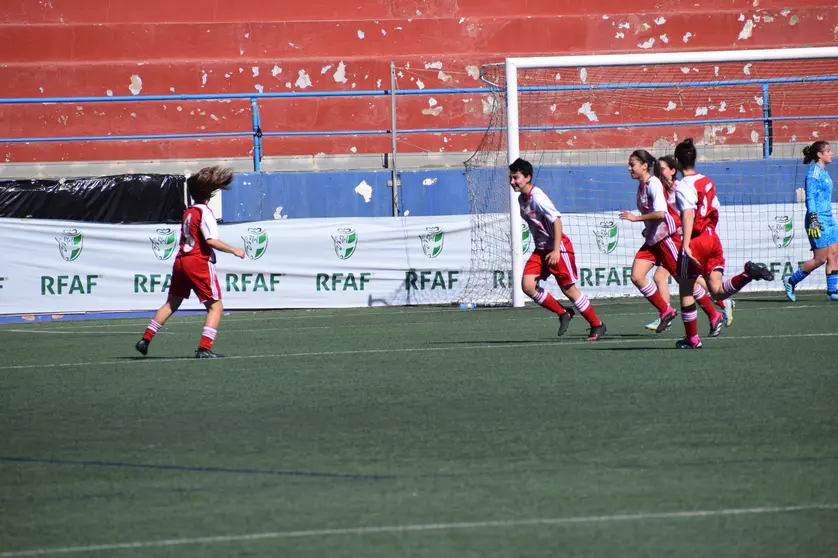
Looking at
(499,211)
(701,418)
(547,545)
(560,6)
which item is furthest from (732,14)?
(547,545)

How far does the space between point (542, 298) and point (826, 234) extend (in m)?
4.73

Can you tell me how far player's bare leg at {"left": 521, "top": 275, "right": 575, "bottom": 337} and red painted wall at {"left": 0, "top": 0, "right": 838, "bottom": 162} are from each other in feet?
27.1

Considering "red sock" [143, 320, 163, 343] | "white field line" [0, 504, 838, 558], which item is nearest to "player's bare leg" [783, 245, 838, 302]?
"red sock" [143, 320, 163, 343]

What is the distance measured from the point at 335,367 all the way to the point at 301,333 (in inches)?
131

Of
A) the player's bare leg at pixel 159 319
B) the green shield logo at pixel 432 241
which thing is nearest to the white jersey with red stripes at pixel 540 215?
the player's bare leg at pixel 159 319

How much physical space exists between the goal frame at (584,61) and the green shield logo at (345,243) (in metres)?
2.17

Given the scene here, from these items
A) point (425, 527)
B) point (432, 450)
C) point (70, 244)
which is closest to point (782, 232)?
point (70, 244)

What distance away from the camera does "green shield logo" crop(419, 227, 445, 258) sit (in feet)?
53.5

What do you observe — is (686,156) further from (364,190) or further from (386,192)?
(364,190)

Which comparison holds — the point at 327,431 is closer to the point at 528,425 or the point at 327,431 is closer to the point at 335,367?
the point at 528,425

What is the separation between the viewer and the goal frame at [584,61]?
14.8 m

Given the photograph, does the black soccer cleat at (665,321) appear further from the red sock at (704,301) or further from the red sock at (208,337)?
the red sock at (208,337)

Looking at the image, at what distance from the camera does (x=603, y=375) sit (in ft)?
28.1

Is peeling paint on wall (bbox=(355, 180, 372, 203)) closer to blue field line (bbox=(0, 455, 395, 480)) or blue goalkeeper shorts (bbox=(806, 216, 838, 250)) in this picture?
blue goalkeeper shorts (bbox=(806, 216, 838, 250))
